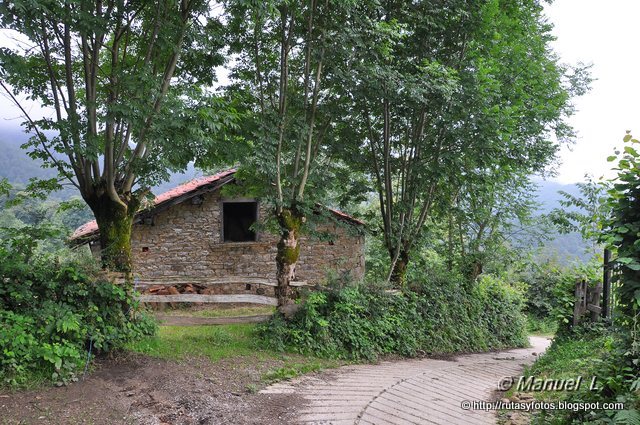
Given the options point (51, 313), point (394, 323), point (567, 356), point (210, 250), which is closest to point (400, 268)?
point (394, 323)

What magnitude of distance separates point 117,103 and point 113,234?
2.18 meters

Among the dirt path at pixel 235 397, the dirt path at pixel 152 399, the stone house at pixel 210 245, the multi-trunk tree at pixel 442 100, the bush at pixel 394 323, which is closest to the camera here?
the dirt path at pixel 152 399

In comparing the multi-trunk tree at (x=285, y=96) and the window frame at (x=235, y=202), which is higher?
the multi-trunk tree at (x=285, y=96)

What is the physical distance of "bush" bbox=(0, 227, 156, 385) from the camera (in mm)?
5051

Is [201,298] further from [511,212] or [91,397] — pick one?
[511,212]

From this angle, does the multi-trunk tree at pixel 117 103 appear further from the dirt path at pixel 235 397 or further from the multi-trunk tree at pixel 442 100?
the multi-trunk tree at pixel 442 100

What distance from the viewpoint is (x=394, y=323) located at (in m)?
9.76

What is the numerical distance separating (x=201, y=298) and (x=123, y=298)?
305 centimetres

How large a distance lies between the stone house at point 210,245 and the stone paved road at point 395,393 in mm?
5537

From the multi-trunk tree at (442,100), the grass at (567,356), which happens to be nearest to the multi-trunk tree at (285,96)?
the multi-trunk tree at (442,100)

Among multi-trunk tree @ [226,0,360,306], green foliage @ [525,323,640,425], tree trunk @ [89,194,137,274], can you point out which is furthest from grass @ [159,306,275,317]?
green foliage @ [525,323,640,425]

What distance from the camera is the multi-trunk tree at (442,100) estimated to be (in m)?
8.77

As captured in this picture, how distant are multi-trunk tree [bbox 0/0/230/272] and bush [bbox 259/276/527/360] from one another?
11.2 feet

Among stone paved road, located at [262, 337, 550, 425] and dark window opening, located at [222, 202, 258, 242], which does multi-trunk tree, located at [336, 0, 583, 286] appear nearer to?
stone paved road, located at [262, 337, 550, 425]
